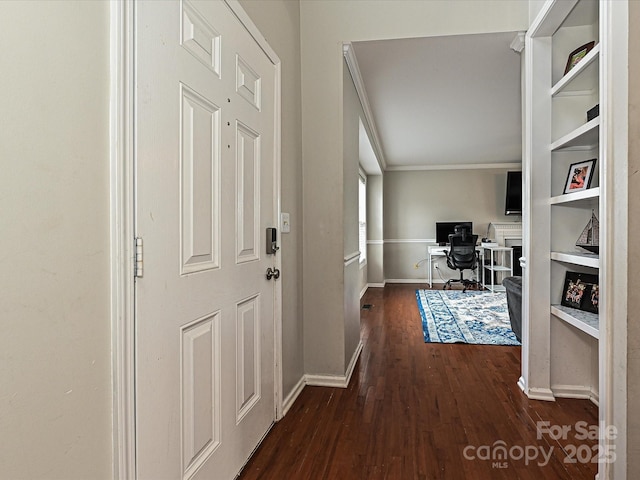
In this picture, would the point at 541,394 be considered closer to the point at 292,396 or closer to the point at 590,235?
the point at 590,235

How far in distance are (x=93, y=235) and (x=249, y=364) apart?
105 centimetres

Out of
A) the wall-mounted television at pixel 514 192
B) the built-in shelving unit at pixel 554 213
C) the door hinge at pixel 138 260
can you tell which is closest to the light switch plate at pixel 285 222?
the door hinge at pixel 138 260

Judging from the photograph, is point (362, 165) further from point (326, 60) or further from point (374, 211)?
point (326, 60)

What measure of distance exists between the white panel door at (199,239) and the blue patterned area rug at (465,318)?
2.46 meters

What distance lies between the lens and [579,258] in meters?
2.06

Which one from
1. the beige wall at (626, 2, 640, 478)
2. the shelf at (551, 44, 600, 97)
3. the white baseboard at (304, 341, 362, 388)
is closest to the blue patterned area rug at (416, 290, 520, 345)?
the white baseboard at (304, 341, 362, 388)

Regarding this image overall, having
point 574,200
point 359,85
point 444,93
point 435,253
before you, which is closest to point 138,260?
point 574,200

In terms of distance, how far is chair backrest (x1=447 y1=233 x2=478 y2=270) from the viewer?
672 cm

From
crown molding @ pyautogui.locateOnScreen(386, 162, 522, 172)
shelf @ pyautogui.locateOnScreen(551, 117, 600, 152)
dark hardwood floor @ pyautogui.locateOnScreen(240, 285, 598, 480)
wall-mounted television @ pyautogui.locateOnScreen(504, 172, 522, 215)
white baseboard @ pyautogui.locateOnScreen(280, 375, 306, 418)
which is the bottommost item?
dark hardwood floor @ pyautogui.locateOnScreen(240, 285, 598, 480)

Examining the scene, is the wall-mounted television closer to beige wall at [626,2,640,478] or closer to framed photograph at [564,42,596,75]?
framed photograph at [564,42,596,75]

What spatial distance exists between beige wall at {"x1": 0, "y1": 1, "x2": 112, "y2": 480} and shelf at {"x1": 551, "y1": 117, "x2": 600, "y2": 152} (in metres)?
2.08

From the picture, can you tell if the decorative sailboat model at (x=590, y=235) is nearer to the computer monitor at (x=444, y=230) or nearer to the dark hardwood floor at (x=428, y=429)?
the dark hardwood floor at (x=428, y=429)

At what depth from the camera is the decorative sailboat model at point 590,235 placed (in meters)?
2.24

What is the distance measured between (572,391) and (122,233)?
2600mm
